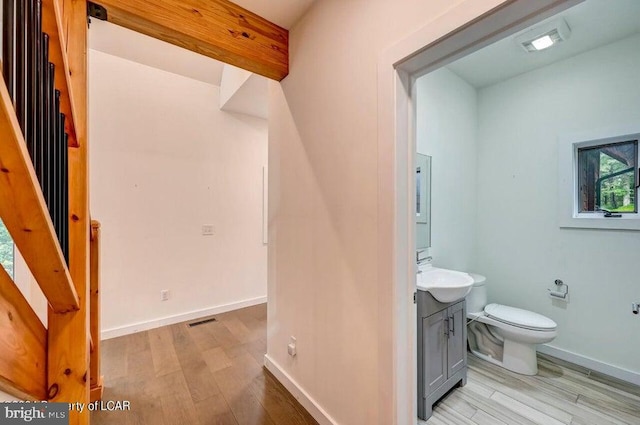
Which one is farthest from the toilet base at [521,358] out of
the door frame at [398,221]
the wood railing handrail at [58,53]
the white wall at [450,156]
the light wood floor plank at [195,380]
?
the wood railing handrail at [58,53]

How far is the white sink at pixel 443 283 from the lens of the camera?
1710 millimetres

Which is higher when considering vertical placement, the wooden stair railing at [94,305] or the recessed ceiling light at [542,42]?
the recessed ceiling light at [542,42]

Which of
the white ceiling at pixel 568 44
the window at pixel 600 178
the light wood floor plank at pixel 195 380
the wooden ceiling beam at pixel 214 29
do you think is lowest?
the light wood floor plank at pixel 195 380

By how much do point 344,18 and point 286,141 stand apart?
854mm

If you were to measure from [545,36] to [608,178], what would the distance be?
1.33 meters

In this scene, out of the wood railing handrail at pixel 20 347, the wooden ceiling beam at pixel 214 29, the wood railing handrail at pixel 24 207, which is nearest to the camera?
the wood railing handrail at pixel 24 207

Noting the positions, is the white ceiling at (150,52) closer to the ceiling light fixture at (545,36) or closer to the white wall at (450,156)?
the white wall at (450,156)

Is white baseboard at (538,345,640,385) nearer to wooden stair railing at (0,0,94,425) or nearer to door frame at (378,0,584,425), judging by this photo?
A: door frame at (378,0,584,425)

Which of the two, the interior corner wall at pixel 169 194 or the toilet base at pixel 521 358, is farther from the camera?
the interior corner wall at pixel 169 194

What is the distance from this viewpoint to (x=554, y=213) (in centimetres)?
250

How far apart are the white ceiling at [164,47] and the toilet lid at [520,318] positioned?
2806 mm

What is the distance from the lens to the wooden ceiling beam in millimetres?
1390

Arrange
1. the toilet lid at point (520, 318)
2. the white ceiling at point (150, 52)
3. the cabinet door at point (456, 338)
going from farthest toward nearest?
the white ceiling at point (150, 52), the toilet lid at point (520, 318), the cabinet door at point (456, 338)

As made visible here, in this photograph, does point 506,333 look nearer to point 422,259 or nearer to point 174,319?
point 422,259
